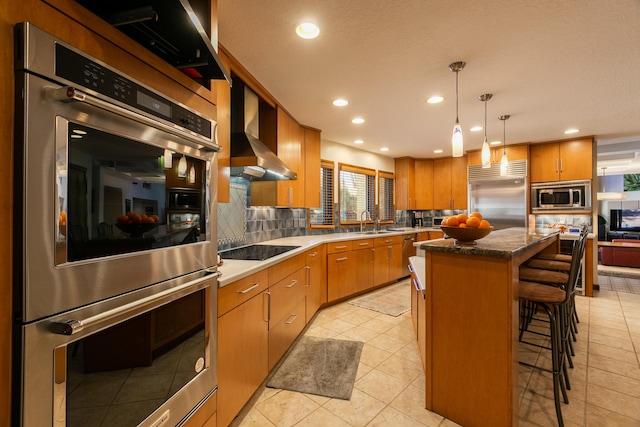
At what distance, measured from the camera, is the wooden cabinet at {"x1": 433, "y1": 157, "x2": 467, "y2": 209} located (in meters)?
5.66

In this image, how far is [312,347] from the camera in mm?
2586

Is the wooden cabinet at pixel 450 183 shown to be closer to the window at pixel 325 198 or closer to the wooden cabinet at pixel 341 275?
the window at pixel 325 198

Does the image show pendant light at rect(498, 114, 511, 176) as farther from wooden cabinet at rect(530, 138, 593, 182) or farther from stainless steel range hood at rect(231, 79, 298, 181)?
stainless steel range hood at rect(231, 79, 298, 181)

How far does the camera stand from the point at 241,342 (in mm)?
1623

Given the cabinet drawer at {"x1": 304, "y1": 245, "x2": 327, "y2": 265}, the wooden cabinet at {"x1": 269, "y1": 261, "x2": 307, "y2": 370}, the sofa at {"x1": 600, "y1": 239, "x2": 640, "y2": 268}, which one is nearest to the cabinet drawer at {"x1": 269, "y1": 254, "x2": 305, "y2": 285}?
the wooden cabinet at {"x1": 269, "y1": 261, "x2": 307, "y2": 370}

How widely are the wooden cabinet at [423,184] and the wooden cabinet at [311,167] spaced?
9.39 feet

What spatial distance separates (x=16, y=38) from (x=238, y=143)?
167 cm

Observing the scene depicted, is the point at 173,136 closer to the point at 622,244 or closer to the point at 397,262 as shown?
the point at 397,262

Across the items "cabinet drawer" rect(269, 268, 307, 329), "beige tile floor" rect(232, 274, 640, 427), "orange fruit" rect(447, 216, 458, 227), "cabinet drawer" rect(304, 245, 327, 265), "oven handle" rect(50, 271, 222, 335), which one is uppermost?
"orange fruit" rect(447, 216, 458, 227)

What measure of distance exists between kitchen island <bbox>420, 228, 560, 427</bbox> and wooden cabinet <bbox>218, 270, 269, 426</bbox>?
105cm

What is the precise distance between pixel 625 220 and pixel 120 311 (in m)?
12.0

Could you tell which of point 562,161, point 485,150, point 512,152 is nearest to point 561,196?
point 562,161

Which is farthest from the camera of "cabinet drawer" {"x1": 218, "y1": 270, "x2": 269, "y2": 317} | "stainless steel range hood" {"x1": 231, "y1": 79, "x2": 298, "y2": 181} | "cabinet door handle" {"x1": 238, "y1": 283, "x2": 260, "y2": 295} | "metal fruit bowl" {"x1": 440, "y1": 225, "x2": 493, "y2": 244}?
"stainless steel range hood" {"x1": 231, "y1": 79, "x2": 298, "y2": 181}

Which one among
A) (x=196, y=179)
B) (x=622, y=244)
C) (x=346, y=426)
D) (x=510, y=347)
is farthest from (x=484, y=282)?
(x=622, y=244)
